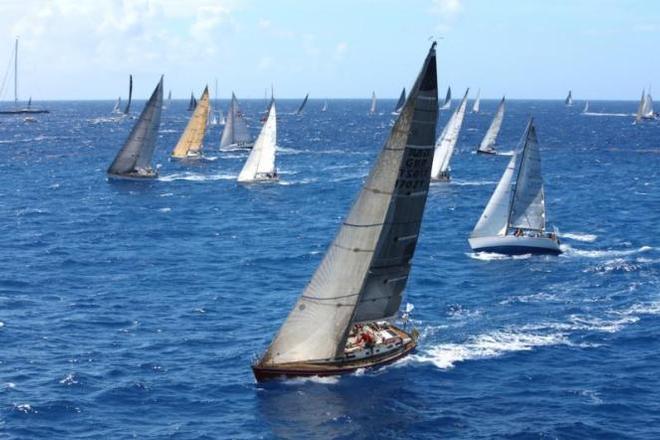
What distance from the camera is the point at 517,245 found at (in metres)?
70.7

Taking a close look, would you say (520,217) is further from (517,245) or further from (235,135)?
(235,135)

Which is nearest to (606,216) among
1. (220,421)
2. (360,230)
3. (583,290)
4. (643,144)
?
(583,290)

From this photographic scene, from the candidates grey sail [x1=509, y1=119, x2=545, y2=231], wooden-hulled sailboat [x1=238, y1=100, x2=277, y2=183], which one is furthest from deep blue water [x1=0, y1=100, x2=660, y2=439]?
wooden-hulled sailboat [x1=238, y1=100, x2=277, y2=183]

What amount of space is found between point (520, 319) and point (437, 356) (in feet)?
29.9

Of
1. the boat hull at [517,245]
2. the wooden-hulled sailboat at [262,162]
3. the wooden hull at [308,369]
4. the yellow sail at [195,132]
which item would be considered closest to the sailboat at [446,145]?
the wooden-hulled sailboat at [262,162]

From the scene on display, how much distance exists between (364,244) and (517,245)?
31.1 metres

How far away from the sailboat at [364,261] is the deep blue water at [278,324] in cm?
115

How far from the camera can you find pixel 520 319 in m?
52.6

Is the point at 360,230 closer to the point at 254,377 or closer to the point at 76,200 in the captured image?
the point at 254,377

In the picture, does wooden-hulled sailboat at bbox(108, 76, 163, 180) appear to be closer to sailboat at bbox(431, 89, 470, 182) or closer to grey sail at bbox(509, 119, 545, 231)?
sailboat at bbox(431, 89, 470, 182)

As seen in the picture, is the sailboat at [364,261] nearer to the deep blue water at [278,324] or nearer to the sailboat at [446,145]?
the deep blue water at [278,324]

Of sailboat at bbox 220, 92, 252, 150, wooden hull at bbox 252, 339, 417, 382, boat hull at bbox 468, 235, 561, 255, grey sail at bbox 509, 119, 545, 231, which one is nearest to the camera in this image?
wooden hull at bbox 252, 339, 417, 382

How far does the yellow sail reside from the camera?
457 feet

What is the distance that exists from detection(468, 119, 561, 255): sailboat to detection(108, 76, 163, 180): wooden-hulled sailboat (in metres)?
57.3
